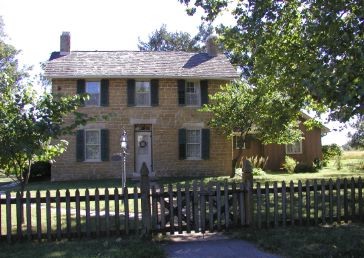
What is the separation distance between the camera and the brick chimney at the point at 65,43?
83.0 ft

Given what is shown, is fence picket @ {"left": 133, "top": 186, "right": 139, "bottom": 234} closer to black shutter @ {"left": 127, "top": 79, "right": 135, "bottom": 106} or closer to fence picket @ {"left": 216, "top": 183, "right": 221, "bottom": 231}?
fence picket @ {"left": 216, "top": 183, "right": 221, "bottom": 231}

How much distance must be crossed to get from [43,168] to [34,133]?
16113mm

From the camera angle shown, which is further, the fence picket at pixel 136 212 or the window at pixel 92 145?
the window at pixel 92 145

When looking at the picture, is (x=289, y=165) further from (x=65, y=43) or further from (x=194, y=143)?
(x=65, y=43)

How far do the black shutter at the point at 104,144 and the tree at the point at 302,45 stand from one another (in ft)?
38.3

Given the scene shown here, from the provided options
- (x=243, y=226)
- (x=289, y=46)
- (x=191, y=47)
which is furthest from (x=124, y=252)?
(x=191, y=47)

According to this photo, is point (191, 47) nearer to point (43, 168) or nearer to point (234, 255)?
point (43, 168)

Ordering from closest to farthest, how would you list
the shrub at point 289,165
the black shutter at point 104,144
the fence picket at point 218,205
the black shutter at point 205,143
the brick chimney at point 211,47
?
the fence picket at point 218,205 < the black shutter at point 104,144 < the black shutter at point 205,143 < the brick chimney at point 211,47 < the shrub at point 289,165

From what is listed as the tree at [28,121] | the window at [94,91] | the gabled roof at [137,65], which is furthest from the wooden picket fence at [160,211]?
the gabled roof at [137,65]

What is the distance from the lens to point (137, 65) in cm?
2448

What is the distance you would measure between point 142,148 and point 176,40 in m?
27.6

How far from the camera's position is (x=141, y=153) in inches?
947

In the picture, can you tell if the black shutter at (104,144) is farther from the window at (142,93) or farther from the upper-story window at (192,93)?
the upper-story window at (192,93)

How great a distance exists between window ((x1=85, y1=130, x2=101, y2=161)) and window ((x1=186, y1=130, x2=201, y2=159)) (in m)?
4.65
